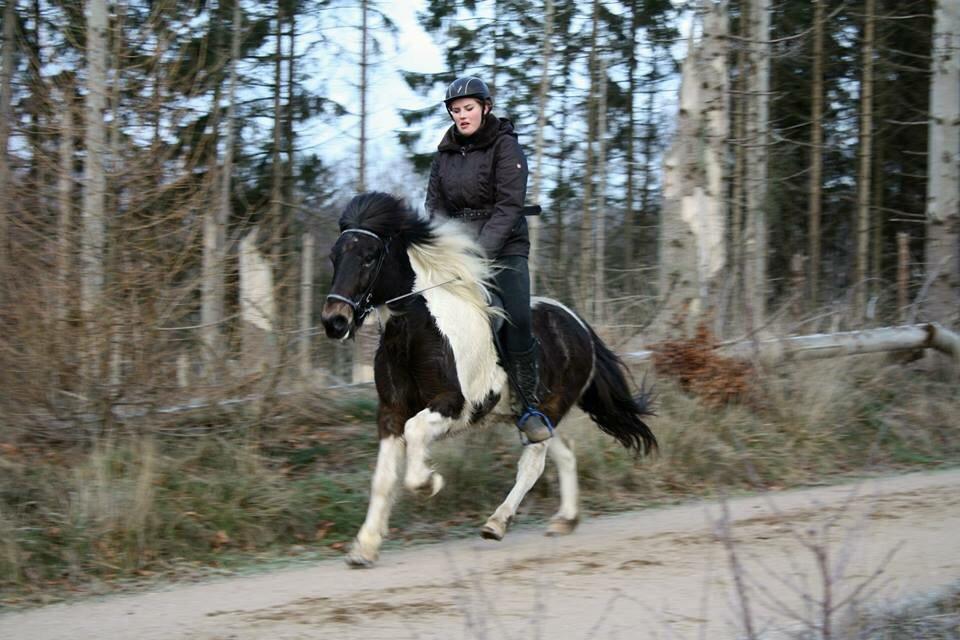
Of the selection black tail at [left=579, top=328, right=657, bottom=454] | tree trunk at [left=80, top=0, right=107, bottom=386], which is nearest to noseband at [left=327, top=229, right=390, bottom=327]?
tree trunk at [left=80, top=0, right=107, bottom=386]

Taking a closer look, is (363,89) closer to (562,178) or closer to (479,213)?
(562,178)

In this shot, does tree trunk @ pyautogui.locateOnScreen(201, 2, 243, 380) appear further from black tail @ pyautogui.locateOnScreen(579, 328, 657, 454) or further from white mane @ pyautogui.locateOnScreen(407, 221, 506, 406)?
black tail @ pyautogui.locateOnScreen(579, 328, 657, 454)

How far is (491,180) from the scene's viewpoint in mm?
7234

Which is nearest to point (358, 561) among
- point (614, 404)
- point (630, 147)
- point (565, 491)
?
point (565, 491)

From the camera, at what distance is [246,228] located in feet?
29.1

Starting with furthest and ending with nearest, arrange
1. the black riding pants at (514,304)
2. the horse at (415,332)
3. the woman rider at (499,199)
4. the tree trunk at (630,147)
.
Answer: the tree trunk at (630,147) → the black riding pants at (514,304) → the woman rider at (499,199) → the horse at (415,332)

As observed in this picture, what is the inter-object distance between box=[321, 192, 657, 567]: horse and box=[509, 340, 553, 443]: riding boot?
0.12m

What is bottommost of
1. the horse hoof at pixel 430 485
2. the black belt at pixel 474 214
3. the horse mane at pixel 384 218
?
the horse hoof at pixel 430 485

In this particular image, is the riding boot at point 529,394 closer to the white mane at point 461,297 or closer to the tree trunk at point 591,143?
the white mane at point 461,297

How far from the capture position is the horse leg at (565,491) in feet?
24.8

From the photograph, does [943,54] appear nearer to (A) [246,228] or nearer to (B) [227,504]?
(A) [246,228]

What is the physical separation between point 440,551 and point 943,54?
11.9 m

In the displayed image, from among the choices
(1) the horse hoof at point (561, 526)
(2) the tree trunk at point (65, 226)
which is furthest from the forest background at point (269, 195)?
(1) the horse hoof at point (561, 526)

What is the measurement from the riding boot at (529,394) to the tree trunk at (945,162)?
9328 mm
